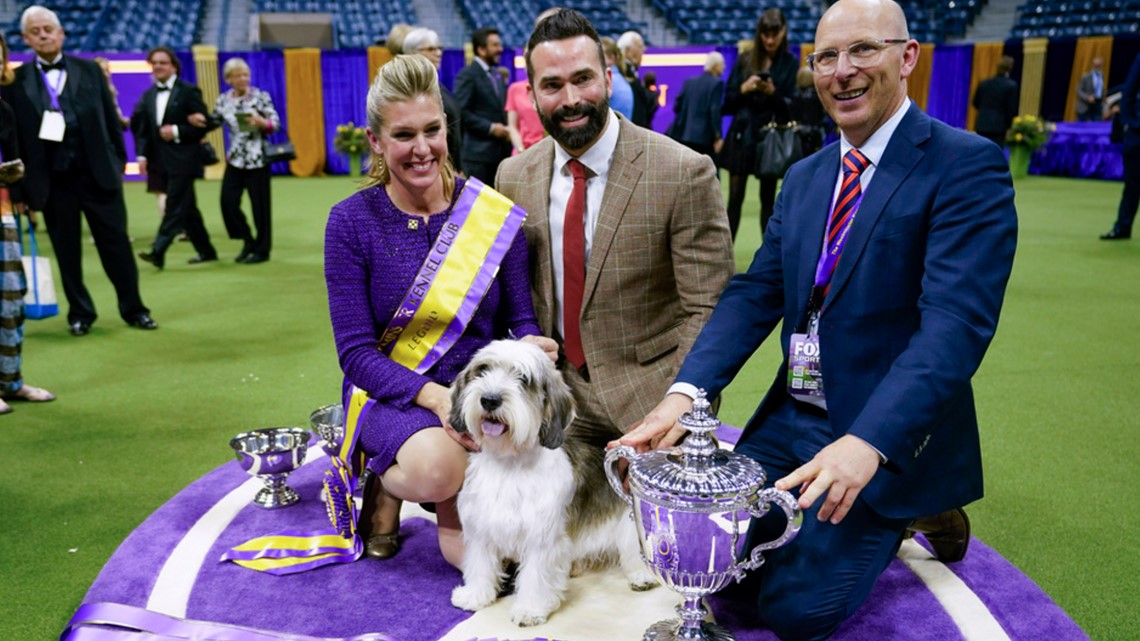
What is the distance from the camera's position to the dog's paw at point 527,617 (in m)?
2.25

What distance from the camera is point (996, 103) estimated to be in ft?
39.9

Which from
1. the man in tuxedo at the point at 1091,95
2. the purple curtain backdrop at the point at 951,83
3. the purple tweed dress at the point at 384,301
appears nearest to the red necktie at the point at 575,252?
the purple tweed dress at the point at 384,301

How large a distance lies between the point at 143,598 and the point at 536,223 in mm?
1514

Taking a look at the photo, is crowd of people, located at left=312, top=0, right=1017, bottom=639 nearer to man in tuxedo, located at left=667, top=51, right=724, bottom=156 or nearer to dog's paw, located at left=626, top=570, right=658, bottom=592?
dog's paw, located at left=626, top=570, right=658, bottom=592

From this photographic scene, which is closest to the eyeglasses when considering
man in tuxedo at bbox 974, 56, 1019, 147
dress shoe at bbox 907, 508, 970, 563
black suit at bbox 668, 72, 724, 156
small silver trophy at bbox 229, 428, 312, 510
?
dress shoe at bbox 907, 508, 970, 563

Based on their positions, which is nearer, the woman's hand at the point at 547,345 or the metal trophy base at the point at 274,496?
the woman's hand at the point at 547,345

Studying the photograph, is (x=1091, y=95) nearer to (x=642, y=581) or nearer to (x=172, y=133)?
(x=172, y=133)

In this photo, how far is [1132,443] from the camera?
351cm

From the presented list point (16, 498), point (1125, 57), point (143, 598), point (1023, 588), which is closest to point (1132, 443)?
point (1023, 588)

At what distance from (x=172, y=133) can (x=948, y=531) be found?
6798 millimetres

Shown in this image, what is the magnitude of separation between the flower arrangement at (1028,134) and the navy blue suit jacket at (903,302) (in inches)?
549

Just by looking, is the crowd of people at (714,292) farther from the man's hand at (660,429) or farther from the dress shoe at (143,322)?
the dress shoe at (143,322)

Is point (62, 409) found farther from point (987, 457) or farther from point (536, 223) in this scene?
point (987, 457)

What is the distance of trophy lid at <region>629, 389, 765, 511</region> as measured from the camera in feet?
5.76
